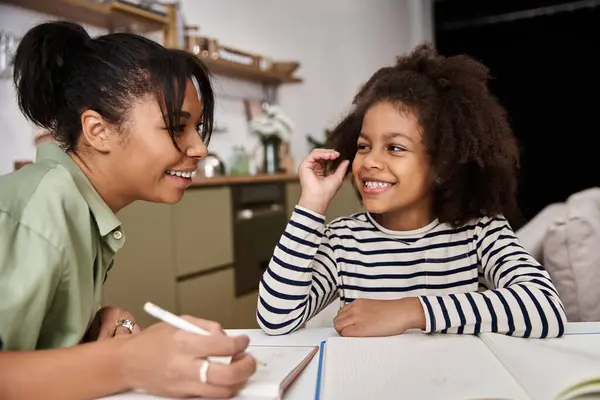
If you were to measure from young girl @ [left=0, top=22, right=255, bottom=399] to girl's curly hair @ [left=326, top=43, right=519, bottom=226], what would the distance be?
43 centimetres

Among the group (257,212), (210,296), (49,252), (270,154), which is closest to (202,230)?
(210,296)

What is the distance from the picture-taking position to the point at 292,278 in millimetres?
952

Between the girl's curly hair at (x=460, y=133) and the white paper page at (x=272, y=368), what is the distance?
547 mm

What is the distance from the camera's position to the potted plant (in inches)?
134

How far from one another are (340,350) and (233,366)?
21 centimetres

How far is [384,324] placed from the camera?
0.78 metres

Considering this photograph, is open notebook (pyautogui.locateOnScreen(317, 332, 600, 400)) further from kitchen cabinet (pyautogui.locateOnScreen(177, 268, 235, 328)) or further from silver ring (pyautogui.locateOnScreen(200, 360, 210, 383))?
kitchen cabinet (pyautogui.locateOnScreen(177, 268, 235, 328))

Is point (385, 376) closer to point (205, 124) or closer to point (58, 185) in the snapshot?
point (58, 185)

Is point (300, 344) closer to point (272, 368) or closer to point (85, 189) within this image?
point (272, 368)

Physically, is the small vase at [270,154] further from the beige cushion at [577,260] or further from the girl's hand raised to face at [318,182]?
the girl's hand raised to face at [318,182]

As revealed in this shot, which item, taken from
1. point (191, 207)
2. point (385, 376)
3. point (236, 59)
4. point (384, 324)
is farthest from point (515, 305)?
point (236, 59)

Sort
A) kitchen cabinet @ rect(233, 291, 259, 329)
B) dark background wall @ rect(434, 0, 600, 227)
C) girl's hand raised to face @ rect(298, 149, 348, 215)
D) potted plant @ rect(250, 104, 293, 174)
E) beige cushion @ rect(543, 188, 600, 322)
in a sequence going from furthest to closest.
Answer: dark background wall @ rect(434, 0, 600, 227)
potted plant @ rect(250, 104, 293, 174)
kitchen cabinet @ rect(233, 291, 259, 329)
beige cushion @ rect(543, 188, 600, 322)
girl's hand raised to face @ rect(298, 149, 348, 215)

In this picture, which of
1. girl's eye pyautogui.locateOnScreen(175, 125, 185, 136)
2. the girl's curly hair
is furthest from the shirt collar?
the girl's curly hair

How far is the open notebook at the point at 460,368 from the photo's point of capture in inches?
21.2
